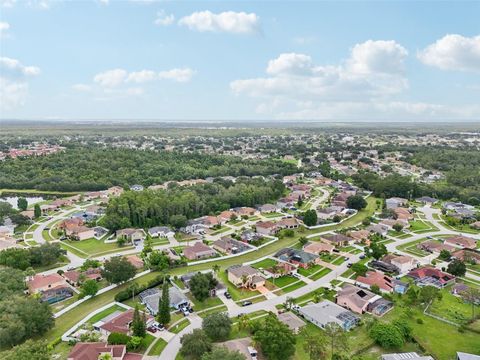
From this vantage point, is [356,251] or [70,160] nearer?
[356,251]

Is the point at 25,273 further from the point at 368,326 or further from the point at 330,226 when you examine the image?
the point at 330,226

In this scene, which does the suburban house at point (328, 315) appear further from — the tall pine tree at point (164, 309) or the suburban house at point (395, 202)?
the suburban house at point (395, 202)

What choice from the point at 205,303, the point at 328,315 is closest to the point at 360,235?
the point at 328,315

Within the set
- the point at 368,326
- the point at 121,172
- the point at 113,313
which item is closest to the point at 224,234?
the point at 113,313

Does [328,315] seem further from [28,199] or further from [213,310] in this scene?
[28,199]

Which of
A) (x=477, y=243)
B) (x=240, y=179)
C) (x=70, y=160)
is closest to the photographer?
(x=477, y=243)

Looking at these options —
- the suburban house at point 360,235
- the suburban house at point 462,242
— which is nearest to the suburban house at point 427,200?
the suburban house at point 462,242
